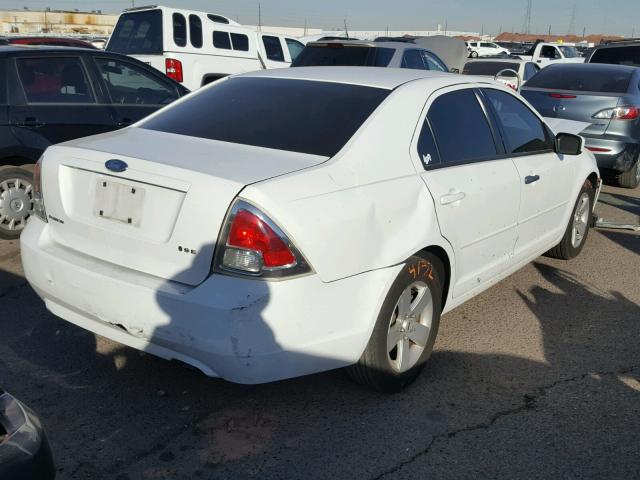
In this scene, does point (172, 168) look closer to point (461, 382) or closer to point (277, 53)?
point (461, 382)

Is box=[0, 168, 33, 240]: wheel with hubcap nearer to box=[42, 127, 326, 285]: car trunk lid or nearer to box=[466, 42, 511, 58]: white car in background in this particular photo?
box=[42, 127, 326, 285]: car trunk lid

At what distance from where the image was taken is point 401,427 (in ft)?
10.8

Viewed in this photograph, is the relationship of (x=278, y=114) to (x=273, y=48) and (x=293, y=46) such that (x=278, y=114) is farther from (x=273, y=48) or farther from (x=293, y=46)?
(x=293, y=46)

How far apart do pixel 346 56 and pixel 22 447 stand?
29.0 ft

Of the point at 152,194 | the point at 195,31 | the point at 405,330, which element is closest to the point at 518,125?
the point at 405,330

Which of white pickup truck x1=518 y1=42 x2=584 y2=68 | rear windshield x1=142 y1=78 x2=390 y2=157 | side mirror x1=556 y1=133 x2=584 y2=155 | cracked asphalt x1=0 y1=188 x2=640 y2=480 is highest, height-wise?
rear windshield x1=142 y1=78 x2=390 y2=157

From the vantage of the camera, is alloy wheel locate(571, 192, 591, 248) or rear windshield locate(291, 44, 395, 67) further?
rear windshield locate(291, 44, 395, 67)

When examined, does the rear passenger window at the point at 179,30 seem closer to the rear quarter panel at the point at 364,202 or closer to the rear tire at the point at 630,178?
the rear tire at the point at 630,178

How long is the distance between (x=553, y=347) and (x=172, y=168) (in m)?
2.59

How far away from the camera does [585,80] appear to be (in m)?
9.12

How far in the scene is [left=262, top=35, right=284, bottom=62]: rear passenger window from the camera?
50.6 ft

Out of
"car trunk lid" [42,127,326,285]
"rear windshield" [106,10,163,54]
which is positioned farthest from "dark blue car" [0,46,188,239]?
"rear windshield" [106,10,163,54]

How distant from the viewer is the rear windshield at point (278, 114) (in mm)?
3500

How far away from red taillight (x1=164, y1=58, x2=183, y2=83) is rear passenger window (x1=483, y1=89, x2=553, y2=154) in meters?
8.33
